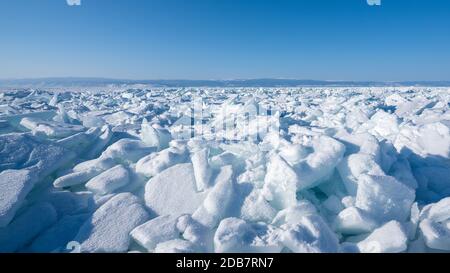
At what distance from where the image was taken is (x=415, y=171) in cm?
312

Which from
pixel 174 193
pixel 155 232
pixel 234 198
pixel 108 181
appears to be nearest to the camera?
pixel 155 232

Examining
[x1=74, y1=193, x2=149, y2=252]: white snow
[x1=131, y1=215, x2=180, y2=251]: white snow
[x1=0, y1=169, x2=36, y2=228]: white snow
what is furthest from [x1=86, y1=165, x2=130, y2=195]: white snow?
[x1=131, y1=215, x2=180, y2=251]: white snow

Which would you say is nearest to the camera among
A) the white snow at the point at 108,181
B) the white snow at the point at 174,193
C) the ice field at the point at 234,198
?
the ice field at the point at 234,198

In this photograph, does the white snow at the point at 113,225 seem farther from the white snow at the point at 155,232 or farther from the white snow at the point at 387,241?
the white snow at the point at 387,241

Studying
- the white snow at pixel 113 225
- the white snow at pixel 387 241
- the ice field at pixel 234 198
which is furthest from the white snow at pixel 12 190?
the white snow at pixel 387 241

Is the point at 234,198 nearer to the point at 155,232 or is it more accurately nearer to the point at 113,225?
the point at 155,232

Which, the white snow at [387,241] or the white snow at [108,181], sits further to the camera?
the white snow at [108,181]

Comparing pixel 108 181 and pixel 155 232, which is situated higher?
pixel 108 181

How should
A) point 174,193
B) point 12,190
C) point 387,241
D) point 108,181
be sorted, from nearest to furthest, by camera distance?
point 387,241
point 12,190
point 174,193
point 108,181

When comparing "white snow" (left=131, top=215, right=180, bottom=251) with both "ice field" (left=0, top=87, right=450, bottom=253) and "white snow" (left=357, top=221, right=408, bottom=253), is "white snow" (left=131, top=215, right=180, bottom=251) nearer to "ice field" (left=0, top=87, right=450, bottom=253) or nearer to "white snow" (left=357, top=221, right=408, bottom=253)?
"ice field" (left=0, top=87, right=450, bottom=253)

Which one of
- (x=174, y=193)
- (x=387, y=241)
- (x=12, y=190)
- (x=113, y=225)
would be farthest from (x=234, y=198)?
(x=12, y=190)
